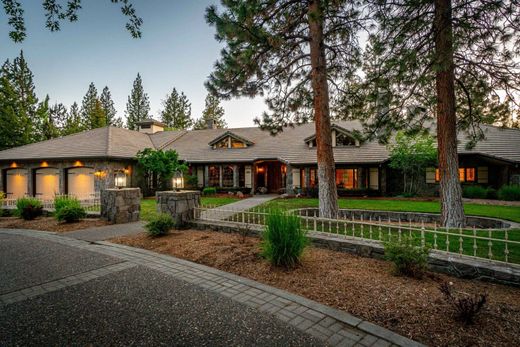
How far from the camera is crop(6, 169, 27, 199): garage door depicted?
1917 centimetres

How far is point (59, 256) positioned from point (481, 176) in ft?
73.9

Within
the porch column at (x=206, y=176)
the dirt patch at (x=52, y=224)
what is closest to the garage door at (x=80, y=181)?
the dirt patch at (x=52, y=224)

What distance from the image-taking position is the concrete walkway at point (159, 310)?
104 inches

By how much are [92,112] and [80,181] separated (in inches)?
1203

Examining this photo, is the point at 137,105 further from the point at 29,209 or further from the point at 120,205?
the point at 120,205

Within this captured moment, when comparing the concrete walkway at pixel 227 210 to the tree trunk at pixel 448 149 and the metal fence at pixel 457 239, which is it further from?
the tree trunk at pixel 448 149

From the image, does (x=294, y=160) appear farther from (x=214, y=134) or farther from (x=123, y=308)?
(x=123, y=308)

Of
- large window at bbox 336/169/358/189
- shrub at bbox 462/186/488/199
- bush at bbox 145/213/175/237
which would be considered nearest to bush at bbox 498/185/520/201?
shrub at bbox 462/186/488/199

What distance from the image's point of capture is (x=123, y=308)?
3260 millimetres

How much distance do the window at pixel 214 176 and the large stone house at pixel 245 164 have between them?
0.29ft

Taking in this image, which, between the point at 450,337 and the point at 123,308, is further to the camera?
the point at 123,308

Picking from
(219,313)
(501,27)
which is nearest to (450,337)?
(219,313)

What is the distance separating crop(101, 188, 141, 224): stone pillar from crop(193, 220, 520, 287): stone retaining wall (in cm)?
729

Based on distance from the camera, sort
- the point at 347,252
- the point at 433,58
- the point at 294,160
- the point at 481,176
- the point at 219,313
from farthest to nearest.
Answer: the point at 294,160 → the point at 481,176 → the point at 433,58 → the point at 347,252 → the point at 219,313
